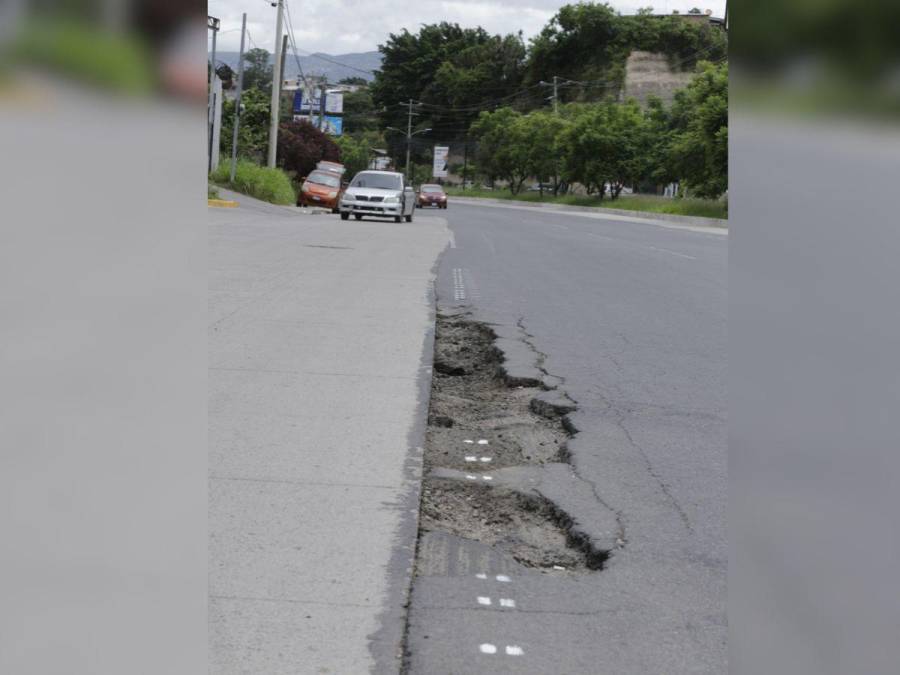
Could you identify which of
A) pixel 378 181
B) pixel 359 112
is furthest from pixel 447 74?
pixel 378 181

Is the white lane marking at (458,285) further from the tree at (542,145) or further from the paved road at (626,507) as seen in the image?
the tree at (542,145)

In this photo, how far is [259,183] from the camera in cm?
3881

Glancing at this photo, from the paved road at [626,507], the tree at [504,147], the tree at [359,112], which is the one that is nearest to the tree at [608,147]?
→ the tree at [504,147]

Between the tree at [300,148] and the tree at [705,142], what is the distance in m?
16.0

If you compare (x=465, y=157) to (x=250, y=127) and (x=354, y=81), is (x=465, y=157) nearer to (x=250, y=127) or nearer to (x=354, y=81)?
(x=250, y=127)

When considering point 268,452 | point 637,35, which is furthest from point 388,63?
point 268,452

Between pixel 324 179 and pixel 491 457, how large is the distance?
3542 centimetres

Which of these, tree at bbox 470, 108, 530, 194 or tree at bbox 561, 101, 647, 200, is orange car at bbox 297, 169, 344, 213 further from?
tree at bbox 470, 108, 530, 194

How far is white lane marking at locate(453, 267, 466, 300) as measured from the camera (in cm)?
1381

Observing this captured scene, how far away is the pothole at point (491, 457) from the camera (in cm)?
470
